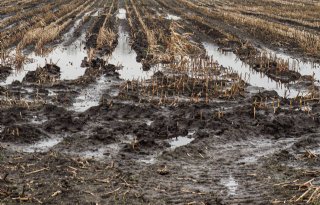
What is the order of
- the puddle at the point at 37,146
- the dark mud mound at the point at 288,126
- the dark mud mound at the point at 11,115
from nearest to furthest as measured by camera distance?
the puddle at the point at 37,146, the dark mud mound at the point at 288,126, the dark mud mound at the point at 11,115

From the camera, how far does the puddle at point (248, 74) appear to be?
1143 centimetres

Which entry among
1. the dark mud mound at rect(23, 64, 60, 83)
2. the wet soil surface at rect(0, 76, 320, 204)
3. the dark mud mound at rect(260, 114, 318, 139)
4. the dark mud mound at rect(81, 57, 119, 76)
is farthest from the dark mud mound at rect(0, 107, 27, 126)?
the dark mud mound at rect(260, 114, 318, 139)

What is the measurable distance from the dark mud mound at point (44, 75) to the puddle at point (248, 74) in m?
5.06

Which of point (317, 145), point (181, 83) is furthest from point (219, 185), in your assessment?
point (181, 83)

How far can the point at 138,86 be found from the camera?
11430mm

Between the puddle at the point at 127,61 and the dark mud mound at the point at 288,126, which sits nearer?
the dark mud mound at the point at 288,126

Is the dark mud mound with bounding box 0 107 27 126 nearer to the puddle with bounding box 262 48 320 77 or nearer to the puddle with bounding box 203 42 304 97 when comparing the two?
the puddle with bounding box 203 42 304 97

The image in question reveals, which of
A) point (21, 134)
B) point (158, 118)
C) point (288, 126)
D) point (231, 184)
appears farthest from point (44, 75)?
point (231, 184)

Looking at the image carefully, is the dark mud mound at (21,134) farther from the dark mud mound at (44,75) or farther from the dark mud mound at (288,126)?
the dark mud mound at (288,126)

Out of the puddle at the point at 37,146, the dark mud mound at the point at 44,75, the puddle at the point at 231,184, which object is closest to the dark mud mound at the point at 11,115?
the puddle at the point at 37,146

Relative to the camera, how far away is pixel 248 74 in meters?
12.8

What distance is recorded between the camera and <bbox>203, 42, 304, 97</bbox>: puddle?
450 inches

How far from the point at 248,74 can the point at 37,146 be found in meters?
6.95

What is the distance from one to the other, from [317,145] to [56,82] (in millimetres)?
6861
